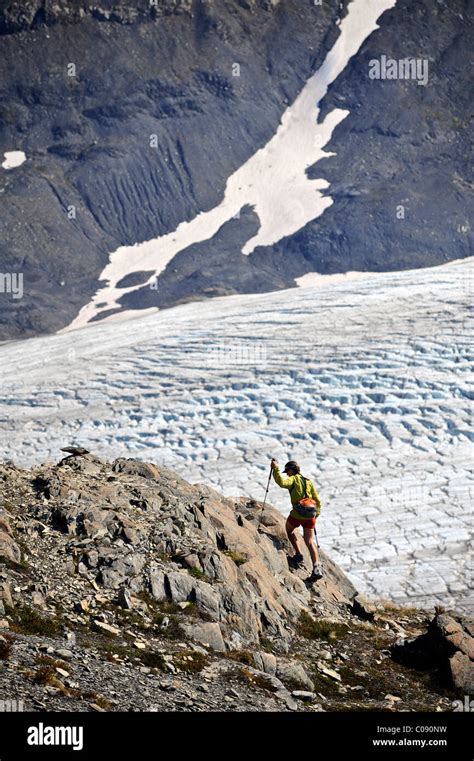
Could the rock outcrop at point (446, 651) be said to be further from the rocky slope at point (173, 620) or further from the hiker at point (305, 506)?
the hiker at point (305, 506)

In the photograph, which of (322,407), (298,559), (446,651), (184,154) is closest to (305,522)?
(298,559)

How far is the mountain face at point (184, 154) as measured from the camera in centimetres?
16288

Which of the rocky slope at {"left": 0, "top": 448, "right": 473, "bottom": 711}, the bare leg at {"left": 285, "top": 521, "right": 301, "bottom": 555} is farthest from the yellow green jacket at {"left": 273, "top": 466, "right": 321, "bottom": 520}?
the rocky slope at {"left": 0, "top": 448, "right": 473, "bottom": 711}

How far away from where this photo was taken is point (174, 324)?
47.3 m

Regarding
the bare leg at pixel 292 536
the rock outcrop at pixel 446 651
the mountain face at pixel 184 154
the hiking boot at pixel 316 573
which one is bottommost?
the rock outcrop at pixel 446 651

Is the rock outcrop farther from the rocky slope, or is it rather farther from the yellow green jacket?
the yellow green jacket

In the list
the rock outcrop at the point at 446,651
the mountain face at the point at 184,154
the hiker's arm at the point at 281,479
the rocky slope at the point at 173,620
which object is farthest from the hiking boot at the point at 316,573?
the mountain face at the point at 184,154

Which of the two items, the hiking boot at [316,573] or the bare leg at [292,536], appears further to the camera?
the bare leg at [292,536]

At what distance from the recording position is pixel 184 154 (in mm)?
184125

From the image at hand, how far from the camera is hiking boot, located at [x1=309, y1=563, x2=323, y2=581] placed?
57.1 feet

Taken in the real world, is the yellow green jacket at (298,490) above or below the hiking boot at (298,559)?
above

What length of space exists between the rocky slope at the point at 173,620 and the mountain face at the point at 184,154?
13465 cm

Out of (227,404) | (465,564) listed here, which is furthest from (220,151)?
(465,564)
